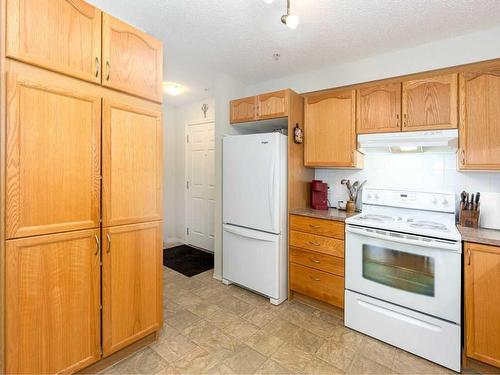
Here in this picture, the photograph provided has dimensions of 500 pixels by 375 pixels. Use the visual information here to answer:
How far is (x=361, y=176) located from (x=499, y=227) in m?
1.17

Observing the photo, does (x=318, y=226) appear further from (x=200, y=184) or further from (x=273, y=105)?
(x=200, y=184)

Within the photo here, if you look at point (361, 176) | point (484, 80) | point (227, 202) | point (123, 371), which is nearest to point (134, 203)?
point (123, 371)

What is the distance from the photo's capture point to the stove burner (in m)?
1.90

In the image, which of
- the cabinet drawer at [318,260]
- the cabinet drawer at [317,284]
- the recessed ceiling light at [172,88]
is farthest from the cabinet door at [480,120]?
the recessed ceiling light at [172,88]

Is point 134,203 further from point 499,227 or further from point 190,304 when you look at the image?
point 499,227

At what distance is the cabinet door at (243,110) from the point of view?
9.59 feet

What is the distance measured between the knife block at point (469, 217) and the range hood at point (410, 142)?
0.54 meters

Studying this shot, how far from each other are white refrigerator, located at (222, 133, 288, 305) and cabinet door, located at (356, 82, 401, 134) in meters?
0.80

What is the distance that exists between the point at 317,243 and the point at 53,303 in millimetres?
2061

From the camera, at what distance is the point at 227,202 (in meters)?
3.01

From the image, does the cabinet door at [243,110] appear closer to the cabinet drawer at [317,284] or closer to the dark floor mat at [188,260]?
the cabinet drawer at [317,284]

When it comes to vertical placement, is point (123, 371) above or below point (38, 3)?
below

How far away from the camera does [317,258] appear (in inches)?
97.6

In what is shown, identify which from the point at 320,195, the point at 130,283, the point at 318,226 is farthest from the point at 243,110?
the point at 130,283
